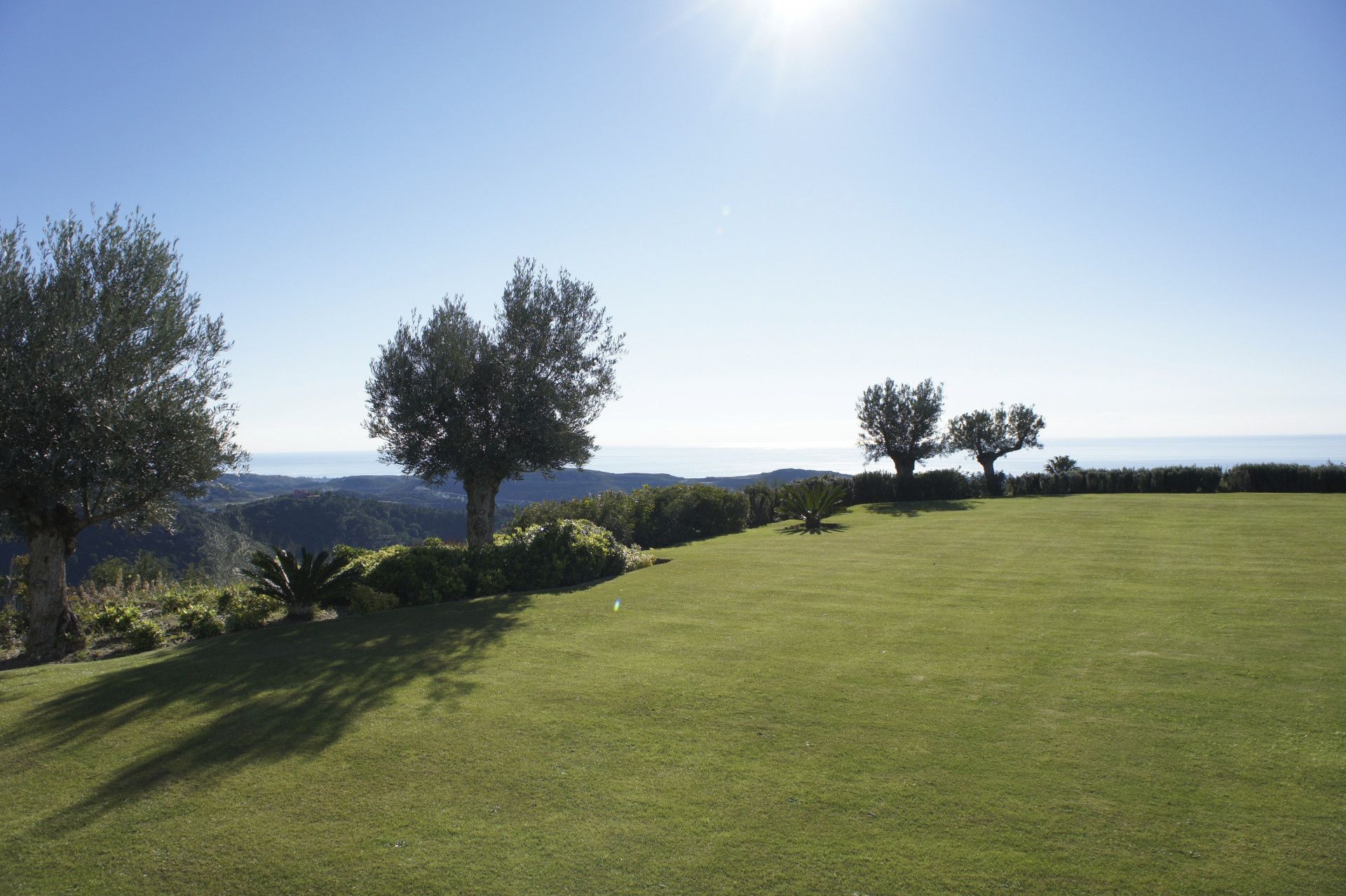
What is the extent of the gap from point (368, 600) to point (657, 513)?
1076cm

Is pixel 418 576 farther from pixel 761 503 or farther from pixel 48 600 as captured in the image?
pixel 761 503

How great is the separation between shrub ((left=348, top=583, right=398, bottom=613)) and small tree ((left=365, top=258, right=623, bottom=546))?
149 inches

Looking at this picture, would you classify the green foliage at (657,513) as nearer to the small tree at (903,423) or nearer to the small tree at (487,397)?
the small tree at (487,397)

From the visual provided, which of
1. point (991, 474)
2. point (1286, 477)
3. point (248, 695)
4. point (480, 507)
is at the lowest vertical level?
point (248, 695)

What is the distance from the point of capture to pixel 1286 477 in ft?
97.3

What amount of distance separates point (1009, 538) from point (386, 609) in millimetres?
15046

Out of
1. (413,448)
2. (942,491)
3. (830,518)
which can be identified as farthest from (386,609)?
(942,491)

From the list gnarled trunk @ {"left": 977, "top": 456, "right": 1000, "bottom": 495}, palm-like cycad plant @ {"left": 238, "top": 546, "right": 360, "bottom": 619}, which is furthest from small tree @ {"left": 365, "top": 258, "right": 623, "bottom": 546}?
gnarled trunk @ {"left": 977, "top": 456, "right": 1000, "bottom": 495}

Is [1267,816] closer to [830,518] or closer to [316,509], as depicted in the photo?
[830,518]

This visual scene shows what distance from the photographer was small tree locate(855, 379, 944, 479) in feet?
118

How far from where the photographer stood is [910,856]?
4215mm

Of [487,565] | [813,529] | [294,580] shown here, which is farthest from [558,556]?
[813,529]

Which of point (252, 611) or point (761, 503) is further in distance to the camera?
point (761, 503)

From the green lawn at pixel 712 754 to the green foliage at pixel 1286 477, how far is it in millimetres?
24797
